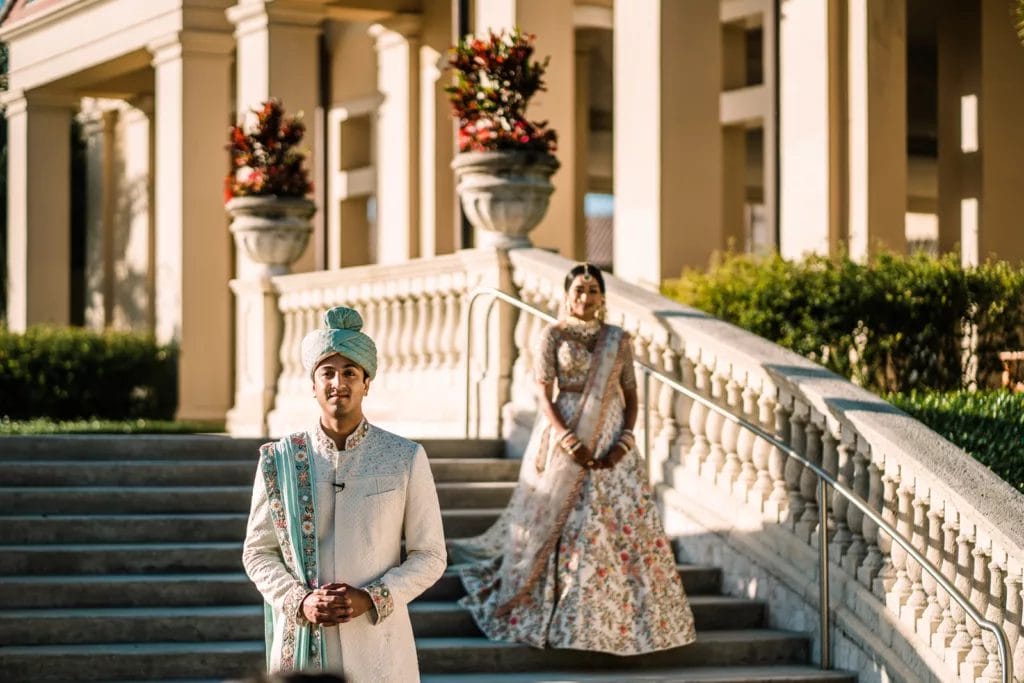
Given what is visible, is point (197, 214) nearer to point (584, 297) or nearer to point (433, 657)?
point (584, 297)

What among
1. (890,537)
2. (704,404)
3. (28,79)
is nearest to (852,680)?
(890,537)

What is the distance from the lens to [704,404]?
945cm

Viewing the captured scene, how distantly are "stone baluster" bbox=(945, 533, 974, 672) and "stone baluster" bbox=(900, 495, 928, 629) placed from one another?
0.76 feet

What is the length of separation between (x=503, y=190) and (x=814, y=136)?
4006 millimetres

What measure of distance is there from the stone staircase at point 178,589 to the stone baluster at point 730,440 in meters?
0.51

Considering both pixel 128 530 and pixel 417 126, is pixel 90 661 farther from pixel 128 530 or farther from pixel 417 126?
pixel 417 126

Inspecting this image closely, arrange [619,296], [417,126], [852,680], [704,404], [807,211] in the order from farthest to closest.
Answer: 1. [417,126]
2. [807,211]
3. [619,296]
4. [704,404]
5. [852,680]

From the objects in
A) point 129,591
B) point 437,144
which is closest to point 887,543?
point 129,591

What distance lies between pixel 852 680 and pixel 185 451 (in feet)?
14.0

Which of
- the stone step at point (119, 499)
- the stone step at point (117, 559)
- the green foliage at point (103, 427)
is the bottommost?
the stone step at point (117, 559)

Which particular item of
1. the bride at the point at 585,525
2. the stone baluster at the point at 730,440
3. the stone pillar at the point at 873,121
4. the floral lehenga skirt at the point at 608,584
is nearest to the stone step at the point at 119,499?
the bride at the point at 585,525

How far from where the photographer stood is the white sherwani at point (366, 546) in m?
4.86

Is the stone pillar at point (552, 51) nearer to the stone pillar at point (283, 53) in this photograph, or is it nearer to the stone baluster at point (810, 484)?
the stone pillar at point (283, 53)

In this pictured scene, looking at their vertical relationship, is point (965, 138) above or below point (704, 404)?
above
